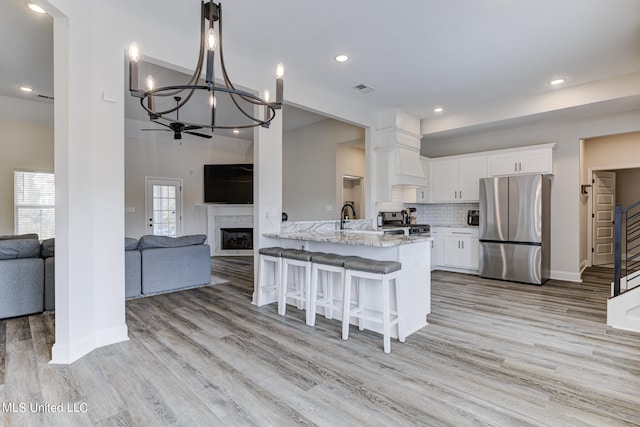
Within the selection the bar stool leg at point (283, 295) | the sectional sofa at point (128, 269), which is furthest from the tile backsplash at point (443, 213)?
the sectional sofa at point (128, 269)

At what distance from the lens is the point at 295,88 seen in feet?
14.0

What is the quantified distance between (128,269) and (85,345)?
1796 millimetres

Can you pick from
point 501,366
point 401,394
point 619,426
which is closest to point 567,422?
point 619,426

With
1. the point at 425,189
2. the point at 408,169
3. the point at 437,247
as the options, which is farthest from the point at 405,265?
the point at 425,189

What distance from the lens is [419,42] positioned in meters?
3.33

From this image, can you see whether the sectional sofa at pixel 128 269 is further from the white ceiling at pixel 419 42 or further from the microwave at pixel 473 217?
the microwave at pixel 473 217

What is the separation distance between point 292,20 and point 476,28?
5.79 feet

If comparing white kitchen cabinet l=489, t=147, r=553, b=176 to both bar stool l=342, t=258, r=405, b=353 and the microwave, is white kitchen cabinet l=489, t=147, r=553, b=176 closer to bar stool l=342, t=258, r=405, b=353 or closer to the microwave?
the microwave

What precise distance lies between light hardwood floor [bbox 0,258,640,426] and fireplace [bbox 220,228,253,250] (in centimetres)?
474

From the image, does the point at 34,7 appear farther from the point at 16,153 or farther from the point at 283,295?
the point at 16,153

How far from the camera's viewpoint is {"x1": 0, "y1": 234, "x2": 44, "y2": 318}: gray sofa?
11.1 feet

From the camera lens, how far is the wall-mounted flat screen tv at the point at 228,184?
27.4ft

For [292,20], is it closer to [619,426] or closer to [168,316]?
[168,316]

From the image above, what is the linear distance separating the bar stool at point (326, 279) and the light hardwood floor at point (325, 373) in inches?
8.3
